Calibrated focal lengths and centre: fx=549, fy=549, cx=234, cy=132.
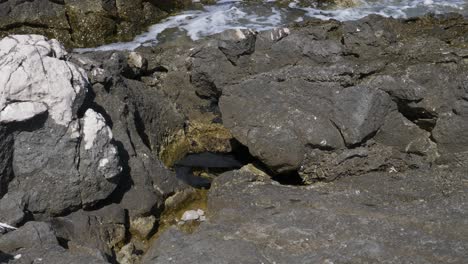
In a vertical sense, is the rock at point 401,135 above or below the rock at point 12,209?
above

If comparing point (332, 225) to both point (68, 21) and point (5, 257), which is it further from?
point (68, 21)

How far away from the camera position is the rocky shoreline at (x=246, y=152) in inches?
179

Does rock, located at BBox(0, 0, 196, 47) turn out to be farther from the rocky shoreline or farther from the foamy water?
the rocky shoreline

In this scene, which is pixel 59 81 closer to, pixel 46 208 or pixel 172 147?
pixel 46 208

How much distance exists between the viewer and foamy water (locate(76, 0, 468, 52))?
11766 millimetres

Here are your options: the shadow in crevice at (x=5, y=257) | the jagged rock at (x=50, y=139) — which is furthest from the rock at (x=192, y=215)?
the shadow in crevice at (x=5, y=257)

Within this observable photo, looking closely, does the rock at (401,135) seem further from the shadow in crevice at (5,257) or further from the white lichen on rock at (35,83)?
the shadow in crevice at (5,257)

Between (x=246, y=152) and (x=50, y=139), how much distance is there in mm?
2642

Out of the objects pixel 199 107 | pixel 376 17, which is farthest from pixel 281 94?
pixel 376 17

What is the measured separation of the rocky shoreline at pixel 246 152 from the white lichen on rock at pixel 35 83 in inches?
0.6

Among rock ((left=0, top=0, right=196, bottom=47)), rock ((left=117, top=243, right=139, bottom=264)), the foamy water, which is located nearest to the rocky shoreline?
rock ((left=117, top=243, right=139, bottom=264))

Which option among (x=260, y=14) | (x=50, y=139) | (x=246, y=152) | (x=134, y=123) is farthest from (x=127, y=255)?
(x=260, y=14)

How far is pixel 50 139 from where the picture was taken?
5449mm

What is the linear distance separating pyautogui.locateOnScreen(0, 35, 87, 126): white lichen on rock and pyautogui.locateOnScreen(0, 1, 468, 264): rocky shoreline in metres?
0.01
